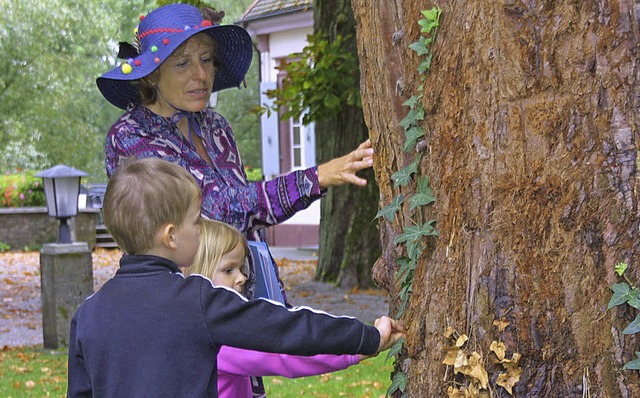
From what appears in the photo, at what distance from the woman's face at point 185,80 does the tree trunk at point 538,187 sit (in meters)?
1.20

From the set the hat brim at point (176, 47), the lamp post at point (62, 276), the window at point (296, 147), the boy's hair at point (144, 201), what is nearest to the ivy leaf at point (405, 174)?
the boy's hair at point (144, 201)

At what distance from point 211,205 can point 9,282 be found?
13155mm

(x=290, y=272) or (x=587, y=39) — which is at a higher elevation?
(x=587, y=39)

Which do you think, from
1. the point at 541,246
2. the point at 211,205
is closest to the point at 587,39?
the point at 541,246

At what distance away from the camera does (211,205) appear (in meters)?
3.43

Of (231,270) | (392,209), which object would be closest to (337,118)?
(231,270)

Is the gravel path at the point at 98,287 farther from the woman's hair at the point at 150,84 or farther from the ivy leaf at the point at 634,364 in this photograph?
the ivy leaf at the point at 634,364

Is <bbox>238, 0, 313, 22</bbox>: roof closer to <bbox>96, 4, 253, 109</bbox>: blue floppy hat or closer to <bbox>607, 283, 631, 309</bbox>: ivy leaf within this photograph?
<bbox>96, 4, 253, 109</bbox>: blue floppy hat

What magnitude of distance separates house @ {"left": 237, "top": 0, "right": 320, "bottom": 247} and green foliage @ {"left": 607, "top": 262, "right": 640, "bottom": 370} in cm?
1751

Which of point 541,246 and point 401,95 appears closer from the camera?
point 541,246

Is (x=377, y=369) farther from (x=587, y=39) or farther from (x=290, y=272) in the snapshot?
(x=290, y=272)

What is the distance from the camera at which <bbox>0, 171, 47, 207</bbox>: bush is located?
23172mm

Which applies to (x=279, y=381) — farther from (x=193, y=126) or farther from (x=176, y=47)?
(x=176, y=47)

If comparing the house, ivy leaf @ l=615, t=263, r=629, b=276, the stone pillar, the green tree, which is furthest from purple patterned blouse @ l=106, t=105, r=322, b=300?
the house
